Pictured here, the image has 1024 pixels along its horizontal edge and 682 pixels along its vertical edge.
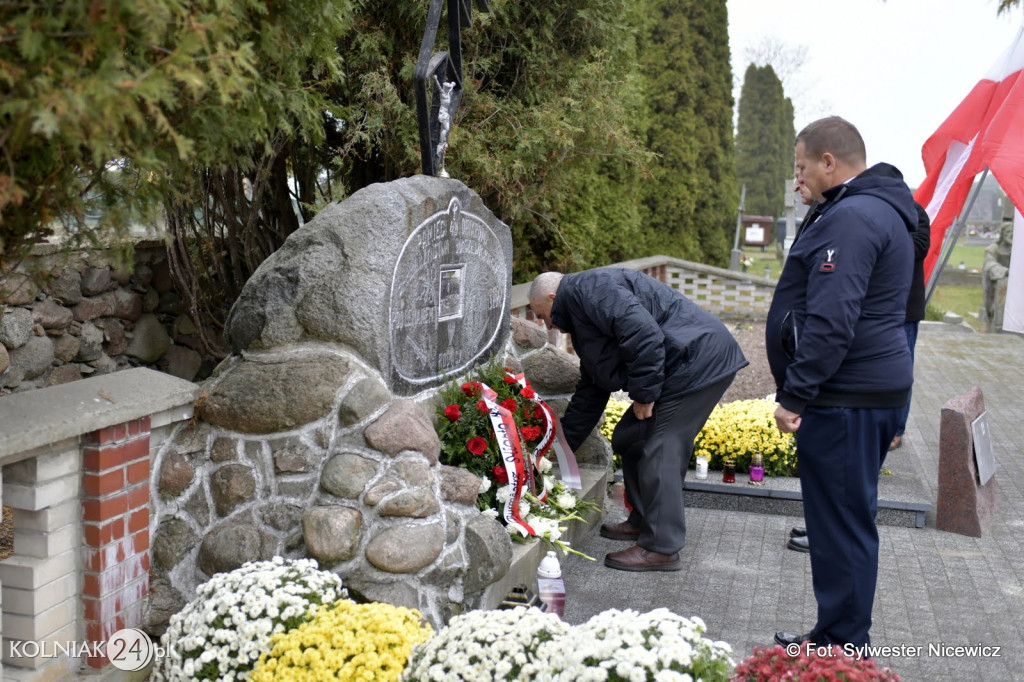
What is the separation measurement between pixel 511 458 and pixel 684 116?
40.4 feet

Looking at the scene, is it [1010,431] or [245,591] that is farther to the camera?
[1010,431]

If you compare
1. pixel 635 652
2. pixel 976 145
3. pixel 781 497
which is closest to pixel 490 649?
pixel 635 652

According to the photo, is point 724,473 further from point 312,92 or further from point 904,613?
point 312,92

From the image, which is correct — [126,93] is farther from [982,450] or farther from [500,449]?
[982,450]

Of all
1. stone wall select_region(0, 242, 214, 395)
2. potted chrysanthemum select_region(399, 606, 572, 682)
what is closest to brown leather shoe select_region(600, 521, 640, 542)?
potted chrysanthemum select_region(399, 606, 572, 682)

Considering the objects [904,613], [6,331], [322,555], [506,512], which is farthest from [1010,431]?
[6,331]

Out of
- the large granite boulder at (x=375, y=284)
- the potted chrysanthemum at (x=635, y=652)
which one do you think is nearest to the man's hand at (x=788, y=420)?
the potted chrysanthemum at (x=635, y=652)

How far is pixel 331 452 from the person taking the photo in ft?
12.4

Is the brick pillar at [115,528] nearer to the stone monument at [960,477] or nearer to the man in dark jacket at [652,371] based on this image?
the man in dark jacket at [652,371]

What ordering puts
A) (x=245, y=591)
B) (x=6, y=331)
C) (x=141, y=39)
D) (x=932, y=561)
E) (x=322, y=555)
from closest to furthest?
1. (x=141, y=39)
2. (x=245, y=591)
3. (x=322, y=555)
4. (x=932, y=561)
5. (x=6, y=331)

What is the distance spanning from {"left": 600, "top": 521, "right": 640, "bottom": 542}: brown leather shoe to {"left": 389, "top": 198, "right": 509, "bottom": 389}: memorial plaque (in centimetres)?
120

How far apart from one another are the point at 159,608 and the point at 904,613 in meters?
3.18

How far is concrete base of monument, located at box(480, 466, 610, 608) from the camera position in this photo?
4027 millimetres

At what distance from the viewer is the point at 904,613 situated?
431 centimetres
